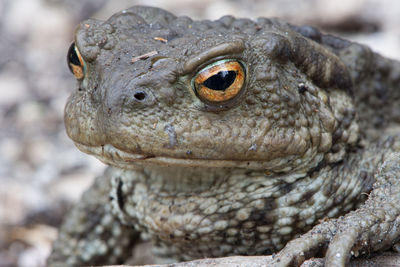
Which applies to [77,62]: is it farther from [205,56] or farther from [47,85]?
[47,85]

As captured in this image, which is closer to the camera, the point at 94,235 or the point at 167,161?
the point at 167,161

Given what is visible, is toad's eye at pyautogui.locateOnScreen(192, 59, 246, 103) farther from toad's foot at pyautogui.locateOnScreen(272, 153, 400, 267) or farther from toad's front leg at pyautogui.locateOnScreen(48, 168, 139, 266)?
toad's front leg at pyautogui.locateOnScreen(48, 168, 139, 266)

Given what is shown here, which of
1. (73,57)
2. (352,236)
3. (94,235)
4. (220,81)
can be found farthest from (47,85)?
(352,236)

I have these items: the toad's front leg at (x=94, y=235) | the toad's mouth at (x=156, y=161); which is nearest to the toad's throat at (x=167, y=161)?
the toad's mouth at (x=156, y=161)

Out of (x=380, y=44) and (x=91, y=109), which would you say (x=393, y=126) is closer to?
(x=91, y=109)

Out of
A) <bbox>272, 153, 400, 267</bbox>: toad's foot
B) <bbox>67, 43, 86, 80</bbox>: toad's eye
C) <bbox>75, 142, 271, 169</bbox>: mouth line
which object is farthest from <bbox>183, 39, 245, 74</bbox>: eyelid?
<bbox>272, 153, 400, 267</bbox>: toad's foot

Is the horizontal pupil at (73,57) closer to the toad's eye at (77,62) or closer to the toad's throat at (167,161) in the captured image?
the toad's eye at (77,62)

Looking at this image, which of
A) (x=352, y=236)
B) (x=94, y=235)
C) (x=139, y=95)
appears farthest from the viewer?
(x=94, y=235)
